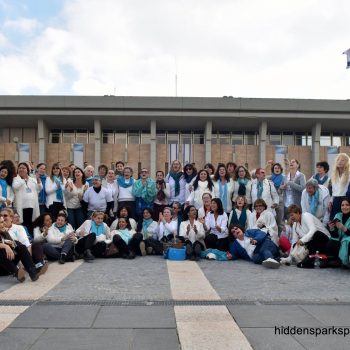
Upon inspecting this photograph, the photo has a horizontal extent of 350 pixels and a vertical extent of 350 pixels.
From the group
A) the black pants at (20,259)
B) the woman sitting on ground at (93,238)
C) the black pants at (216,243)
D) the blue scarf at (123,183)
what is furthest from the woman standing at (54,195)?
the black pants at (216,243)

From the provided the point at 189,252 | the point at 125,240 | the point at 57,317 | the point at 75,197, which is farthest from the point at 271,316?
the point at 75,197

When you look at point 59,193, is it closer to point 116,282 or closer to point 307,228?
point 116,282

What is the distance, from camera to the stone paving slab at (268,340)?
3425 mm

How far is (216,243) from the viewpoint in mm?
8781

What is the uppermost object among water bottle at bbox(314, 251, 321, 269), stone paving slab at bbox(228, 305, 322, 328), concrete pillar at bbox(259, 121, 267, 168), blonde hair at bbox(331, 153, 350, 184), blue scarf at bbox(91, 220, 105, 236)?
concrete pillar at bbox(259, 121, 267, 168)

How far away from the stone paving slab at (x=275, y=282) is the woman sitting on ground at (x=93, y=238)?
80.9 inches

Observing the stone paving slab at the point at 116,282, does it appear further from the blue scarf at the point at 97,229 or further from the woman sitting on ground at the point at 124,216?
the woman sitting on ground at the point at 124,216

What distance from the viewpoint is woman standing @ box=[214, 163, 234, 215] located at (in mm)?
9664

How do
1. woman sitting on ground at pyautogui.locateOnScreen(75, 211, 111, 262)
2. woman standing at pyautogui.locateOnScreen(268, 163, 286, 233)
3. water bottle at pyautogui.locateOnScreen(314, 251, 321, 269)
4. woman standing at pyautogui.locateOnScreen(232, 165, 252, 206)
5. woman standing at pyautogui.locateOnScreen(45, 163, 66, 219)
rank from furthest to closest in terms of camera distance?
woman standing at pyautogui.locateOnScreen(268, 163, 286, 233) < woman standing at pyautogui.locateOnScreen(232, 165, 252, 206) < woman standing at pyautogui.locateOnScreen(45, 163, 66, 219) < woman sitting on ground at pyautogui.locateOnScreen(75, 211, 111, 262) < water bottle at pyautogui.locateOnScreen(314, 251, 321, 269)

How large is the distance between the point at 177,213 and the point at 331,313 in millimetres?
5215

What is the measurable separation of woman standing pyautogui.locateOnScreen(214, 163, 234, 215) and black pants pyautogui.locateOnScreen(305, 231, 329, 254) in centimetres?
234

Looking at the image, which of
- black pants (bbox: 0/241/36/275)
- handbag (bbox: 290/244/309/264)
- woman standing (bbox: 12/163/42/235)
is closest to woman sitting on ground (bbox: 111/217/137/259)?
woman standing (bbox: 12/163/42/235)

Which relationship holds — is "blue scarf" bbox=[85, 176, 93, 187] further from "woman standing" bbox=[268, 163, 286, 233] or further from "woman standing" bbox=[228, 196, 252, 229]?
"woman standing" bbox=[268, 163, 286, 233]

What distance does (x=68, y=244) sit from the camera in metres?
7.98
